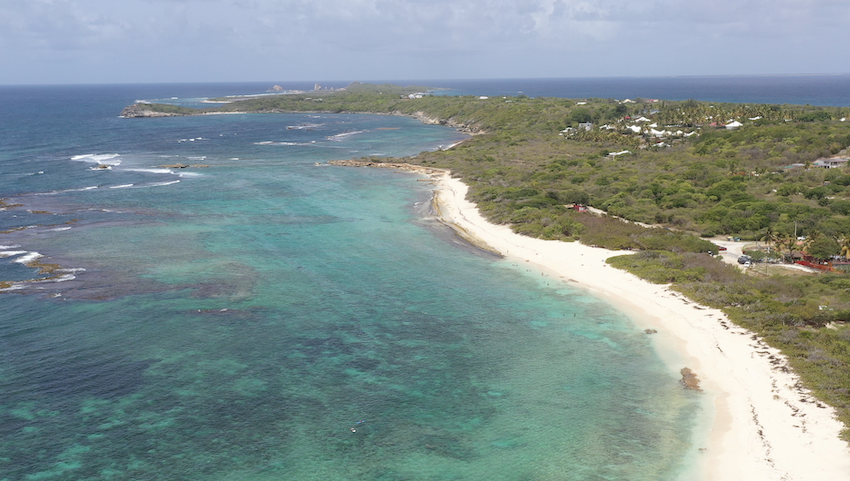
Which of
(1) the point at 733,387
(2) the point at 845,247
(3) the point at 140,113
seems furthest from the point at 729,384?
(3) the point at 140,113

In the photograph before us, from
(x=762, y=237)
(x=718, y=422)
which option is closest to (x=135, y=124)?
(x=762, y=237)

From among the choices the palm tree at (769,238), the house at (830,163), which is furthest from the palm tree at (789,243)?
the house at (830,163)

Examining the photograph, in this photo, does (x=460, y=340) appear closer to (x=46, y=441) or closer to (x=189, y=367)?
(x=189, y=367)

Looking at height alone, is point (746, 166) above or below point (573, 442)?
above

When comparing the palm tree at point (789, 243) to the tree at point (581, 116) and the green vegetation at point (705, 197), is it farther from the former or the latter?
the tree at point (581, 116)

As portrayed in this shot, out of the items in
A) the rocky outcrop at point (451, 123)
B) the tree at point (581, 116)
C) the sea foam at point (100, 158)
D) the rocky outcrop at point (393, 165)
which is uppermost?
the tree at point (581, 116)

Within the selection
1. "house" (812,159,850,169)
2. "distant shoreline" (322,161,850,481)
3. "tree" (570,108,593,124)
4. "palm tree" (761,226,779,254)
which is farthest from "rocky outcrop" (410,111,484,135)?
"distant shoreline" (322,161,850,481)
